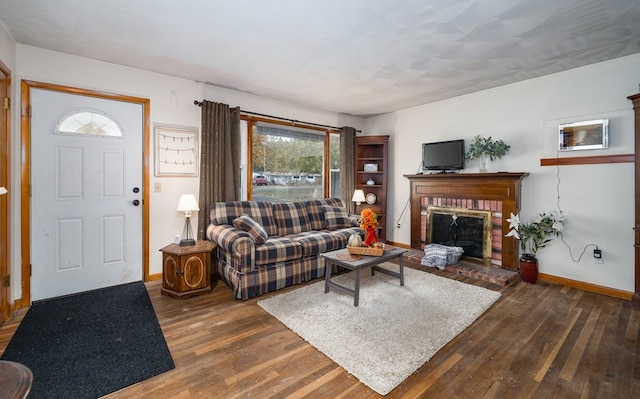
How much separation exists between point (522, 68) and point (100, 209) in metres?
5.08

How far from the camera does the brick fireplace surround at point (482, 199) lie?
12.4 ft

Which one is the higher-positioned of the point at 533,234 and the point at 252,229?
the point at 252,229

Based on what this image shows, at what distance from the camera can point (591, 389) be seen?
1.72 m

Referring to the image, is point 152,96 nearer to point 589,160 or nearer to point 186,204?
point 186,204

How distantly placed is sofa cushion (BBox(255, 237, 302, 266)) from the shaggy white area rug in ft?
1.23

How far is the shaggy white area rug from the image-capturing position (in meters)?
1.93

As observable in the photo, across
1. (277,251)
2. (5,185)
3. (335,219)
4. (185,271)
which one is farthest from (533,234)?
(5,185)

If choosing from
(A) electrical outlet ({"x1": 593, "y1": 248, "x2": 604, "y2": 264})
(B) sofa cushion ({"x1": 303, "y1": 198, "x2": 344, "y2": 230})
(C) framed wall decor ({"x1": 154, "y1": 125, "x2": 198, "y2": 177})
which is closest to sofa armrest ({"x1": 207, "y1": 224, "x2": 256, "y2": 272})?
(C) framed wall decor ({"x1": 154, "y1": 125, "x2": 198, "y2": 177})

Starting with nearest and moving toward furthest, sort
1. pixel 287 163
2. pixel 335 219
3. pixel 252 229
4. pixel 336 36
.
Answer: pixel 336 36
pixel 252 229
pixel 335 219
pixel 287 163

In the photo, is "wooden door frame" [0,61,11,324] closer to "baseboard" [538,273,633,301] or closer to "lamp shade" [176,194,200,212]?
"lamp shade" [176,194,200,212]

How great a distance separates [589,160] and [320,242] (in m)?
3.21

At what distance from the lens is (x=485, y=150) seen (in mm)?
3990

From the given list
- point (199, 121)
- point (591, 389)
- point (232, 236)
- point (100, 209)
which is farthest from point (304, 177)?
point (591, 389)

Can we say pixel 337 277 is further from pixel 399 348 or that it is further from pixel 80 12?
pixel 80 12
